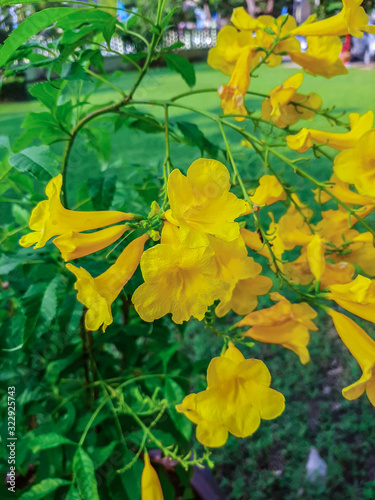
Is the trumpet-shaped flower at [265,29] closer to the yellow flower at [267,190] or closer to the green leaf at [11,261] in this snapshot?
the yellow flower at [267,190]

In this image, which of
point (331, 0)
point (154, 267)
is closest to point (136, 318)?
point (154, 267)

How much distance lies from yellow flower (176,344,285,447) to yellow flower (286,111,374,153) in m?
0.29

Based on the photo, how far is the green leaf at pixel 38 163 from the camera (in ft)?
2.18

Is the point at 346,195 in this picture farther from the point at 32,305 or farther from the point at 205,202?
the point at 32,305

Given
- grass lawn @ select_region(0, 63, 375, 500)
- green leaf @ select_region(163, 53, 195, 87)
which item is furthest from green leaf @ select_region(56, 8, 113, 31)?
grass lawn @ select_region(0, 63, 375, 500)

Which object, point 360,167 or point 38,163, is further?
point 38,163

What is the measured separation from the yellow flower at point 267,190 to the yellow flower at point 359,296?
0.50 feet

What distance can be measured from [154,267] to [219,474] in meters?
1.37

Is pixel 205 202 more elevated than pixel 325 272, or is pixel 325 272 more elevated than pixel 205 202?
pixel 205 202

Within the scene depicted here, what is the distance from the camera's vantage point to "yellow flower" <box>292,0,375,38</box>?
0.55m

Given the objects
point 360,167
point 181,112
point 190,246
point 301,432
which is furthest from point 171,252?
point 181,112

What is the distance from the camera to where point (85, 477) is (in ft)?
2.43

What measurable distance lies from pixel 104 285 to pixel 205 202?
0.16m

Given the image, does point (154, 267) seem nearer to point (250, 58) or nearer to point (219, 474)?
point (250, 58)
